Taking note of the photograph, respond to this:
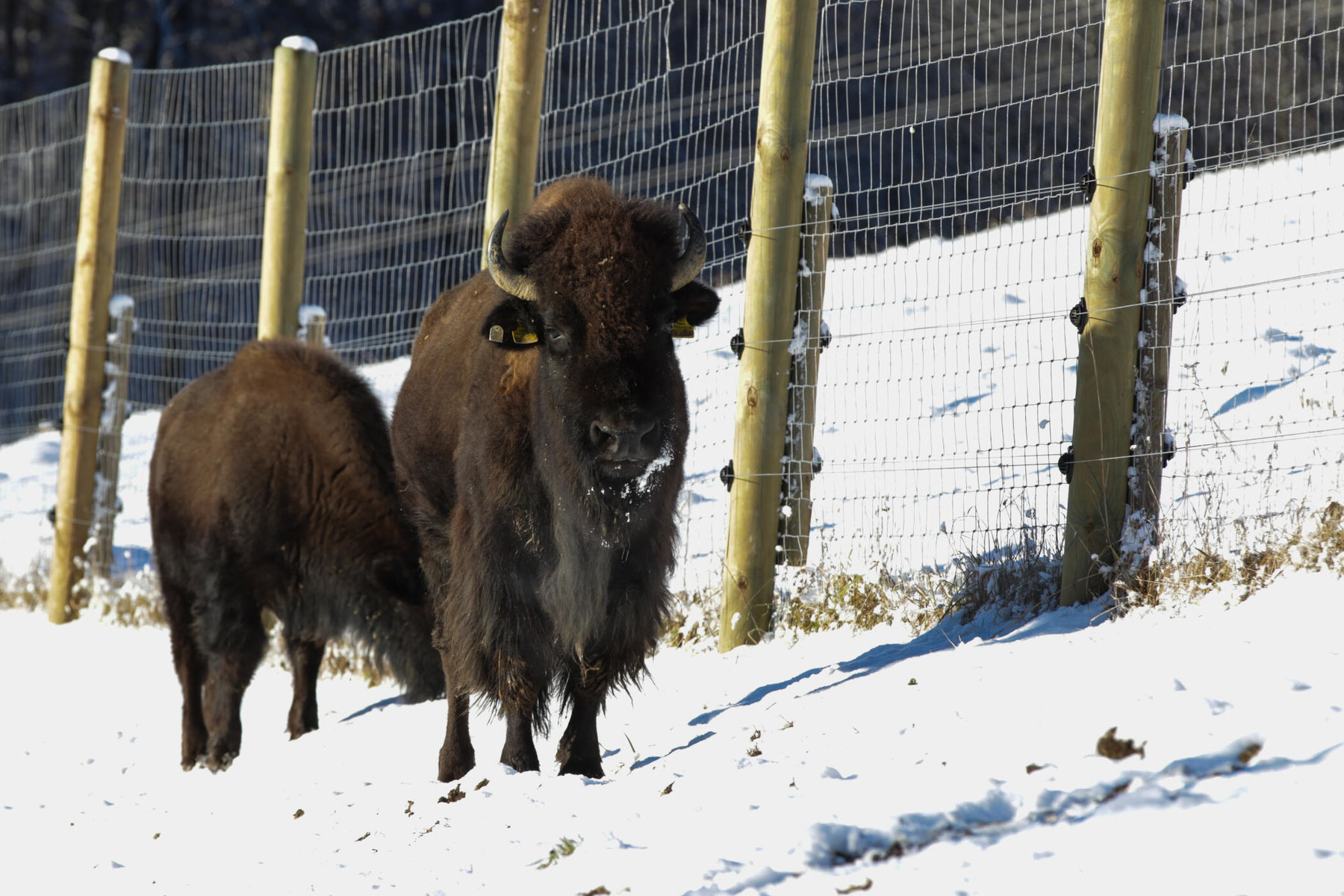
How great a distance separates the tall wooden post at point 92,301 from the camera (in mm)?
9500

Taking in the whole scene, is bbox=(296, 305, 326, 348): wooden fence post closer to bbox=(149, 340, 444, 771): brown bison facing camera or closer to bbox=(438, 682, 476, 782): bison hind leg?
bbox=(149, 340, 444, 771): brown bison facing camera

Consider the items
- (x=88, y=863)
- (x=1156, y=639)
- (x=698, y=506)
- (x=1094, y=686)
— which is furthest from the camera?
(x=698, y=506)

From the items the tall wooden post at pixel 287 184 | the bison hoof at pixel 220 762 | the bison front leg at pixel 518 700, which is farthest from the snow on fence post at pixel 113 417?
the bison front leg at pixel 518 700

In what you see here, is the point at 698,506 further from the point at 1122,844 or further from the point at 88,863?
the point at 1122,844

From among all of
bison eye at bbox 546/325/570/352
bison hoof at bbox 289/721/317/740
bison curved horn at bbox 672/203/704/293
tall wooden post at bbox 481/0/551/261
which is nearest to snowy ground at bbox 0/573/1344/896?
bison hoof at bbox 289/721/317/740

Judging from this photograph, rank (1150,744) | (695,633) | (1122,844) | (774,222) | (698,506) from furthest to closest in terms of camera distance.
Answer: (698,506)
(695,633)
(774,222)
(1150,744)
(1122,844)

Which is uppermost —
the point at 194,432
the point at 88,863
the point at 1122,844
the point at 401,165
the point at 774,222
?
the point at 401,165

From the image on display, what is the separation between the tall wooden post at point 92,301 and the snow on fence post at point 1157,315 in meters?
7.56

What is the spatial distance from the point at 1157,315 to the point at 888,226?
1299 millimetres

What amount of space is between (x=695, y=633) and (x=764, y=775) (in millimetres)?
2908

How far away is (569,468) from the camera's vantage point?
4289 millimetres

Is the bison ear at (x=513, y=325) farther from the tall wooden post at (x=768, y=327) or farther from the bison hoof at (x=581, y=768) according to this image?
the tall wooden post at (x=768, y=327)

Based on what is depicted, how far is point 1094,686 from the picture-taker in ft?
11.1

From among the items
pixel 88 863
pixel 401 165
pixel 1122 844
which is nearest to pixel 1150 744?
pixel 1122 844
